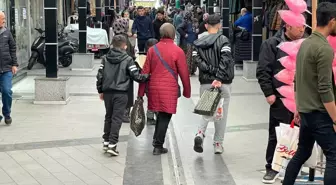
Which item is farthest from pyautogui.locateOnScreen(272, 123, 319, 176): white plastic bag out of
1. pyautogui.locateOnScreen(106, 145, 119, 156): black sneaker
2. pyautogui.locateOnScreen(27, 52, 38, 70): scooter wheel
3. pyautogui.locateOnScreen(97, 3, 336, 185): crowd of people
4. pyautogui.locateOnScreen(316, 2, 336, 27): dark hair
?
pyautogui.locateOnScreen(27, 52, 38, 70): scooter wheel

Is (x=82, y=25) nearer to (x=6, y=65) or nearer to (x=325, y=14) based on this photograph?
(x=6, y=65)

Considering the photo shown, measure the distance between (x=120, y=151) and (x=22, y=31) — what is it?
34.5 ft

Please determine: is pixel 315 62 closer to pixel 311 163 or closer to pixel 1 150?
pixel 311 163

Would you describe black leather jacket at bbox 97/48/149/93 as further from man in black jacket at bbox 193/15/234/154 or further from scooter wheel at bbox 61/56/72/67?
scooter wheel at bbox 61/56/72/67

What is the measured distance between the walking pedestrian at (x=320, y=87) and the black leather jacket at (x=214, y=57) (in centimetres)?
226

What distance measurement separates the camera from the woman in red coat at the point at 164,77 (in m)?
7.73

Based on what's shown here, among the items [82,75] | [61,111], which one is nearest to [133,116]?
[61,111]

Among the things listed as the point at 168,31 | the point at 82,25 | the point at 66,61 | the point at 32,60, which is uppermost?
the point at 168,31

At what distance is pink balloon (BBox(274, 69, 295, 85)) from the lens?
611 centimetres

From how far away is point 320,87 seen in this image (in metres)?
4.90

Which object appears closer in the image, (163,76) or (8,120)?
(163,76)

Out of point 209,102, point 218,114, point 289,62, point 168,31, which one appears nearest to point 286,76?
point 289,62

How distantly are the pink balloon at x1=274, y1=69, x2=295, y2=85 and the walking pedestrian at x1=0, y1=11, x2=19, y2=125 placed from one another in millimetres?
4965

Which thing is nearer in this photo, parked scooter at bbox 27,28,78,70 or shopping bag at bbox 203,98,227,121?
shopping bag at bbox 203,98,227,121
